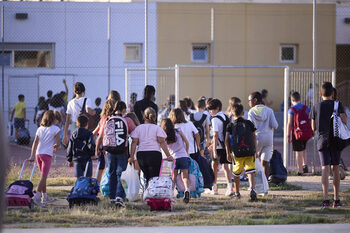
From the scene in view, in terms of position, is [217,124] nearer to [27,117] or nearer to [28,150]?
[28,150]

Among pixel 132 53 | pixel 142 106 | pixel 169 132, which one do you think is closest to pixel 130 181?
pixel 169 132

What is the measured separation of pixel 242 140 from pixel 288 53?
1512cm

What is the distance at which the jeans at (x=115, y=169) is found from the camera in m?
9.03

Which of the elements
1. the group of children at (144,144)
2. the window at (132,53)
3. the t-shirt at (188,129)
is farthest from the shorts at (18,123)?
the t-shirt at (188,129)

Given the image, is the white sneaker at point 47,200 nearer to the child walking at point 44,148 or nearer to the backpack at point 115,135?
the child walking at point 44,148

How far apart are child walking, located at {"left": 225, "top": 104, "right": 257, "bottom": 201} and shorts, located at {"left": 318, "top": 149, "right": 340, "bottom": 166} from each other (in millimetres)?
1136

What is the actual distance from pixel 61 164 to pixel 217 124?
21.5 ft

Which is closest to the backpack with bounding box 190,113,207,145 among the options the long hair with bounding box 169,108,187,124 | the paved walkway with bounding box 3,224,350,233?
the long hair with bounding box 169,108,187,124

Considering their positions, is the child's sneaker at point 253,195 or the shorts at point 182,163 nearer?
the child's sneaker at point 253,195

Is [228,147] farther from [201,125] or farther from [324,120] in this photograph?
[324,120]

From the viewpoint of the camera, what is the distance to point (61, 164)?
15.7m

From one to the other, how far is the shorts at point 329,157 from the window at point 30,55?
15.7 m

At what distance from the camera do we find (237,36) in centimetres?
2300

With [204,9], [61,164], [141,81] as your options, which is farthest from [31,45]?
[61,164]
